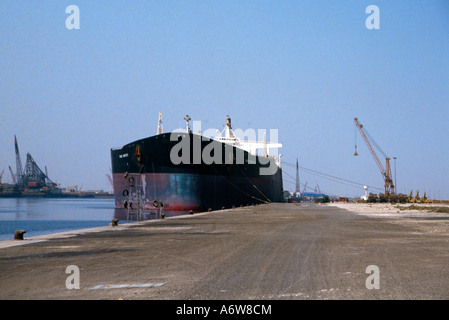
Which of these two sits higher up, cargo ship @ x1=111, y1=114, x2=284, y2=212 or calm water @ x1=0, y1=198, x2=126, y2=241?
cargo ship @ x1=111, y1=114, x2=284, y2=212

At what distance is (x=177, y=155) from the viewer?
40.6 m

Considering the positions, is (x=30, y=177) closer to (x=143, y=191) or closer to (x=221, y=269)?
(x=143, y=191)
